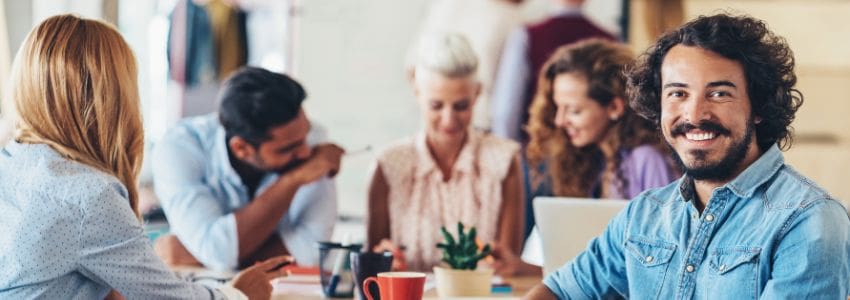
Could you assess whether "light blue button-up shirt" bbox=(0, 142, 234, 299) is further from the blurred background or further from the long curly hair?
the blurred background

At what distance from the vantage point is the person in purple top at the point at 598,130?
101 inches

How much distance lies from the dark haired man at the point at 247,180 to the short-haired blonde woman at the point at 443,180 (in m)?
0.21

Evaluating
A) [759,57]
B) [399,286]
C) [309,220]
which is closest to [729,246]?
[759,57]

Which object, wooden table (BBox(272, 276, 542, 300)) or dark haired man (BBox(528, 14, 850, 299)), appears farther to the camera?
wooden table (BBox(272, 276, 542, 300))

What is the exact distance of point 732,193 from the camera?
146 centimetres

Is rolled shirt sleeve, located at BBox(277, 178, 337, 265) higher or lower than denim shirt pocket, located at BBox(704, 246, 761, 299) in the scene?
lower

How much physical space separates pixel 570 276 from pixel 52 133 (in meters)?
0.86

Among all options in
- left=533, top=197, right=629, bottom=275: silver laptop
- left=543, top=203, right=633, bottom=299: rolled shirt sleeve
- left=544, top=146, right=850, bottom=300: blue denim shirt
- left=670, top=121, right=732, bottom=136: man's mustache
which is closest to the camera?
left=544, top=146, right=850, bottom=300: blue denim shirt

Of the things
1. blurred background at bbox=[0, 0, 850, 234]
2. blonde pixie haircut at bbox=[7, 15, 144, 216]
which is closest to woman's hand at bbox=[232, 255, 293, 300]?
blonde pixie haircut at bbox=[7, 15, 144, 216]

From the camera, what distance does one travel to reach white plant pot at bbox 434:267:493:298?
1967 millimetres

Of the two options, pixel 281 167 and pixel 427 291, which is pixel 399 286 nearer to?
pixel 427 291

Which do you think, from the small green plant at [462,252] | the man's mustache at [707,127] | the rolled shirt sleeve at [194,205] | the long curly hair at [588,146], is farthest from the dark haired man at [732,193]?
the rolled shirt sleeve at [194,205]

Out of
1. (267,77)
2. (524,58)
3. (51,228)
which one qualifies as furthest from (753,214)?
(524,58)

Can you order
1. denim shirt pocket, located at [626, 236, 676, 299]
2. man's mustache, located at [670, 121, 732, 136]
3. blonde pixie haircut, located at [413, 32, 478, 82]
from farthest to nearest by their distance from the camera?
blonde pixie haircut, located at [413, 32, 478, 82] < denim shirt pocket, located at [626, 236, 676, 299] < man's mustache, located at [670, 121, 732, 136]
